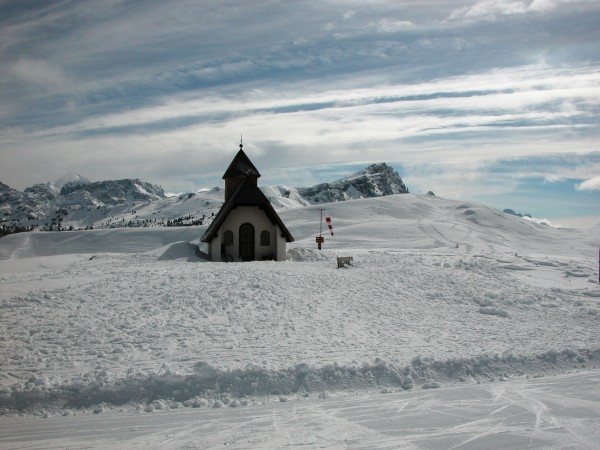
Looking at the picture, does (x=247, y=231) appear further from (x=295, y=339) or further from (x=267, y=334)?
(x=295, y=339)

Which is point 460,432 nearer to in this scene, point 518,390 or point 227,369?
point 518,390

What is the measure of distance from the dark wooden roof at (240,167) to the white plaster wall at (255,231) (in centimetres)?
354

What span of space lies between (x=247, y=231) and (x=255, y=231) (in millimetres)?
497

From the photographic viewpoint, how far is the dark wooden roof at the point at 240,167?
3291cm

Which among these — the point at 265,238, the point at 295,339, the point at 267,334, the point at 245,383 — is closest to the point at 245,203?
the point at 265,238

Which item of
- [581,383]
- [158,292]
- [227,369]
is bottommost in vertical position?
[581,383]

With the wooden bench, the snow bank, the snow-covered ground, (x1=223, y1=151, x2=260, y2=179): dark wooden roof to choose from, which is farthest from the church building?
the snow bank

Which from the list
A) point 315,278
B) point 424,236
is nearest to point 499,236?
point 424,236

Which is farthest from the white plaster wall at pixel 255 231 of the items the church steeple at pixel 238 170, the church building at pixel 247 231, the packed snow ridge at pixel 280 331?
the packed snow ridge at pixel 280 331

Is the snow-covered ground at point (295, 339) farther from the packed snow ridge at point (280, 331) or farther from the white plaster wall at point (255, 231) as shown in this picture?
the white plaster wall at point (255, 231)

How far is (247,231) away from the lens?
30.3 m

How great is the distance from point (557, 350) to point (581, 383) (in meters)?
2.00

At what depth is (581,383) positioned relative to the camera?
12.2 m

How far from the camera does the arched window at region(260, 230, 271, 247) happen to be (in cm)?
3031
